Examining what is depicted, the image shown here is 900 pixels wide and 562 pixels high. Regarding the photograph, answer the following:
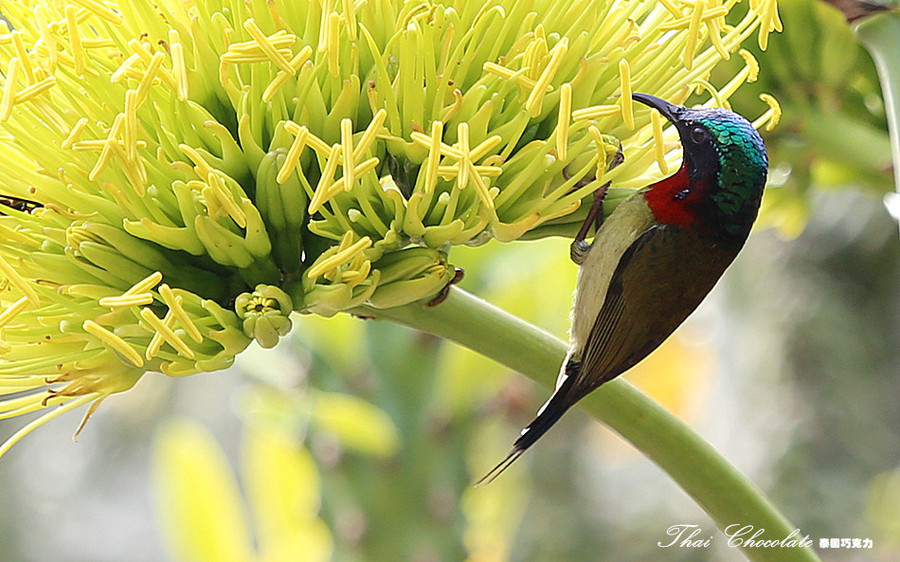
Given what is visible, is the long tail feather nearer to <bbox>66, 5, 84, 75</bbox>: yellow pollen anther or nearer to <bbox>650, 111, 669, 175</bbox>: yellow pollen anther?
<bbox>650, 111, 669, 175</bbox>: yellow pollen anther

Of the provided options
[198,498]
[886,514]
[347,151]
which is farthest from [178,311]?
[886,514]

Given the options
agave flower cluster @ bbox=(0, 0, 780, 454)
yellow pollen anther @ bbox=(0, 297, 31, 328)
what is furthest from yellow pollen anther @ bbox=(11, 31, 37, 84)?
yellow pollen anther @ bbox=(0, 297, 31, 328)

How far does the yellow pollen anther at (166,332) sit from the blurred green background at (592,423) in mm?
533

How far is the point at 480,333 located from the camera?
54cm

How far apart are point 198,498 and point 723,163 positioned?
1040 mm

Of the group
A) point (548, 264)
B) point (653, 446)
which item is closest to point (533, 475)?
point (548, 264)

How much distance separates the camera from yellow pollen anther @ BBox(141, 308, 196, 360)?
18.5 inches

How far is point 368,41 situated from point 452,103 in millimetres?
61

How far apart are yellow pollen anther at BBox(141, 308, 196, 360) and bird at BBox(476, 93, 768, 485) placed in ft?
0.61

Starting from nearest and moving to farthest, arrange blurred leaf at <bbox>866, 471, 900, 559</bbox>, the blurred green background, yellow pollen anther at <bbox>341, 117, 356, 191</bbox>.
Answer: yellow pollen anther at <bbox>341, 117, 356, 191</bbox> → the blurred green background → blurred leaf at <bbox>866, 471, 900, 559</bbox>

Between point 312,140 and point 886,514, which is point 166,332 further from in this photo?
point 886,514

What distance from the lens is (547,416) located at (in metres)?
0.52

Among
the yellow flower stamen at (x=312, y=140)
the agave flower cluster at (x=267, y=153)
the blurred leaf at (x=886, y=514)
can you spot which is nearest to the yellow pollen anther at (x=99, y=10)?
the agave flower cluster at (x=267, y=153)

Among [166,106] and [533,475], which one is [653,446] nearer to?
[166,106]
